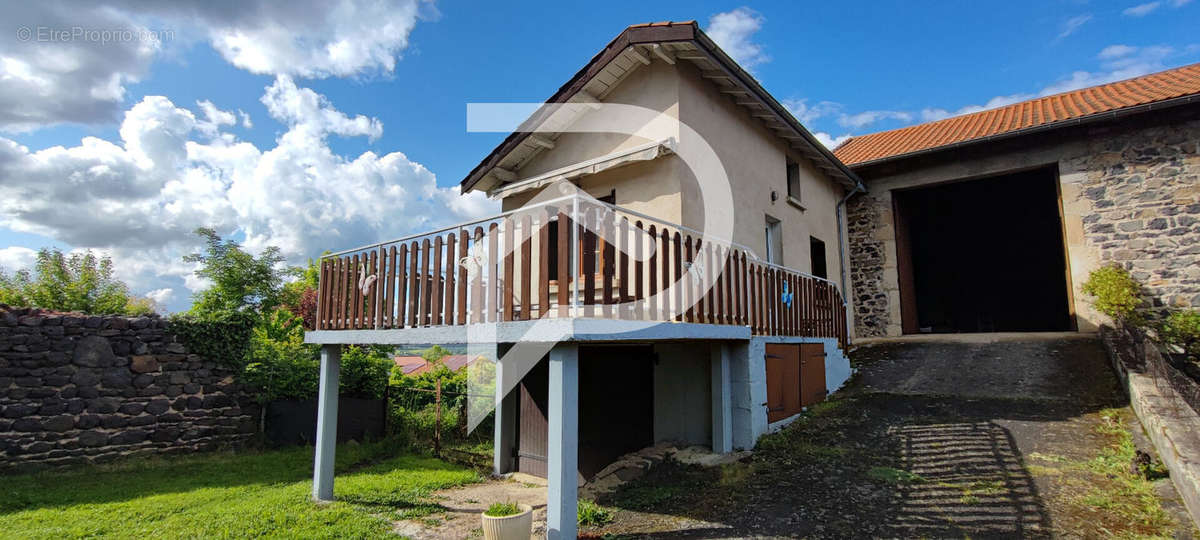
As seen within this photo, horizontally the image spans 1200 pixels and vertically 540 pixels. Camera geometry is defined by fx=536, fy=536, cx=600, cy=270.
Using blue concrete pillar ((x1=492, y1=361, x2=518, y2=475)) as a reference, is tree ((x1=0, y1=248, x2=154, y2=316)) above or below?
above

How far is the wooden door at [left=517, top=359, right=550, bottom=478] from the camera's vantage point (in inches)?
336

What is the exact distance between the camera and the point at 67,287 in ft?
37.8

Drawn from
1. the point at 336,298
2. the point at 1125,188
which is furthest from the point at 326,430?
the point at 1125,188

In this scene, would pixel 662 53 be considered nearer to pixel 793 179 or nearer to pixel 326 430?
pixel 793 179

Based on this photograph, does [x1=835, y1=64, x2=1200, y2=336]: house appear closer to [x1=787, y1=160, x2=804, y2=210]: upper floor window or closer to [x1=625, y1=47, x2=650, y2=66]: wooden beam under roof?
[x1=787, y1=160, x2=804, y2=210]: upper floor window

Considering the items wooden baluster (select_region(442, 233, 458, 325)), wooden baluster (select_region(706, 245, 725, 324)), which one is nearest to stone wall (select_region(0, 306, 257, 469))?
wooden baluster (select_region(442, 233, 458, 325))

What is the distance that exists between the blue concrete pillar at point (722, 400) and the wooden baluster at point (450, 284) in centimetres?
379

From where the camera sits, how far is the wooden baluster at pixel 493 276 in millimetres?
5312

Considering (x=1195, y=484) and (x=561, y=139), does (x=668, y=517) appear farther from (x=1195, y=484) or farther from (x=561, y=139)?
(x=561, y=139)

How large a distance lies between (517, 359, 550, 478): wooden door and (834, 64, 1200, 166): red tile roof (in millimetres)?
10533

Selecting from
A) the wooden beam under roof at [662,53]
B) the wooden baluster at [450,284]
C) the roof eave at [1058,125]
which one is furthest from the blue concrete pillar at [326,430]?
the roof eave at [1058,125]

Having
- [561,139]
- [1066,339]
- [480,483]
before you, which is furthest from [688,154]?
[1066,339]

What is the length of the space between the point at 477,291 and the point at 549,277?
0.95 metres

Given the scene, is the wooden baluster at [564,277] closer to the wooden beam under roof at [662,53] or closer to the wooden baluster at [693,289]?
the wooden baluster at [693,289]
